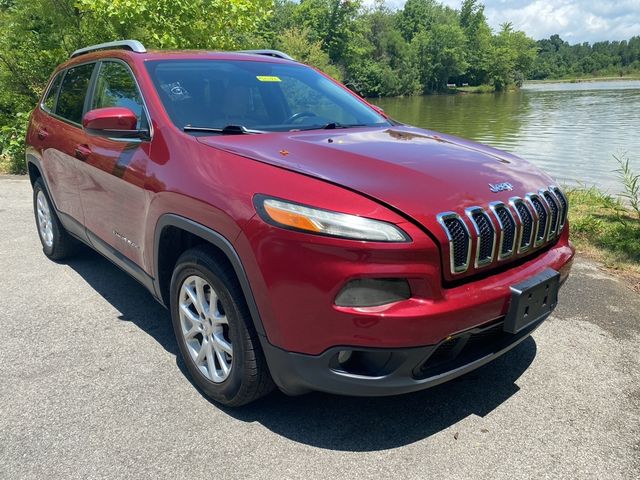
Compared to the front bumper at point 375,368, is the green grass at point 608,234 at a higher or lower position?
lower

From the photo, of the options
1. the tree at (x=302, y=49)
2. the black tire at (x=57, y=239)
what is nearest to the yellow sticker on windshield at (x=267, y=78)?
the black tire at (x=57, y=239)

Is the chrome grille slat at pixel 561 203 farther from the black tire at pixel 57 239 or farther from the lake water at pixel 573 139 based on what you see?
the lake water at pixel 573 139

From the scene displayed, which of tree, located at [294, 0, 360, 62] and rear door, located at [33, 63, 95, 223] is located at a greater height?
tree, located at [294, 0, 360, 62]

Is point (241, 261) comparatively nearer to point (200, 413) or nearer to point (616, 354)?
point (200, 413)

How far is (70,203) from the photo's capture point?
4.16 m

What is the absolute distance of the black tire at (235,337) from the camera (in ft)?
7.91

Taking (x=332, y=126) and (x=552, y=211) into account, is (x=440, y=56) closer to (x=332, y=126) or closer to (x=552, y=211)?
(x=332, y=126)

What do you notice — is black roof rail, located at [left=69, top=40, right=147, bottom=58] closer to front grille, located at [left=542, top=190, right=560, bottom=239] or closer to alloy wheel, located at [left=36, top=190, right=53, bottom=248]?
alloy wheel, located at [left=36, top=190, right=53, bottom=248]

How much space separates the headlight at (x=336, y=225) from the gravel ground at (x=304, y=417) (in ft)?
3.34

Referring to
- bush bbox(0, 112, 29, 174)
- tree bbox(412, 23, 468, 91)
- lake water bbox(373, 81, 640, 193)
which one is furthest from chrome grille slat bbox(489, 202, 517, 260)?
tree bbox(412, 23, 468, 91)

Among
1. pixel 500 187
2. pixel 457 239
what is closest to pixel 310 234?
pixel 457 239

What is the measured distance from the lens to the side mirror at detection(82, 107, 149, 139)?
296cm

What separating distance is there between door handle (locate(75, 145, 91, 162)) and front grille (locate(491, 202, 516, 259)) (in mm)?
2698

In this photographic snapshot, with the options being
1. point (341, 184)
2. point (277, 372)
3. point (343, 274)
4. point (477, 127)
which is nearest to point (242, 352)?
point (277, 372)
